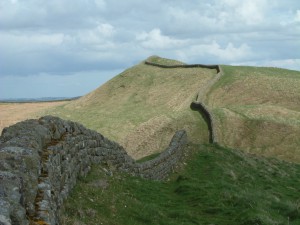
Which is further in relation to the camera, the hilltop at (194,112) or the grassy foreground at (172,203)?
the hilltop at (194,112)

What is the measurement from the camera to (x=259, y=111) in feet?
171

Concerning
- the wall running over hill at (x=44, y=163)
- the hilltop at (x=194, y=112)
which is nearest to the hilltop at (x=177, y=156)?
the wall running over hill at (x=44, y=163)

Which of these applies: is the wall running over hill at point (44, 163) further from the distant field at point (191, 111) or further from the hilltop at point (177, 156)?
the distant field at point (191, 111)

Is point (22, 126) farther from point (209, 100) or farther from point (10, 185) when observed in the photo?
point (209, 100)

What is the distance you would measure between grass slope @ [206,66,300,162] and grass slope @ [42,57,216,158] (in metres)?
3.13

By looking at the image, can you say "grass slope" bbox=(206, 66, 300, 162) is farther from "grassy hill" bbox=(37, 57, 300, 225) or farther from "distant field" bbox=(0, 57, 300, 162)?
"grassy hill" bbox=(37, 57, 300, 225)

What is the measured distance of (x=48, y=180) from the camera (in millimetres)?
8172

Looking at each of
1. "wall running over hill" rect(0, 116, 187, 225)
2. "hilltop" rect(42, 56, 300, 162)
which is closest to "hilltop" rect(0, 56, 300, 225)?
"wall running over hill" rect(0, 116, 187, 225)

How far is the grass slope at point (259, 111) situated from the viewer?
4298 cm

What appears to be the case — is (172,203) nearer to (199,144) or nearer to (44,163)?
(44,163)

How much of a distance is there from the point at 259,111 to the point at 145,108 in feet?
71.2

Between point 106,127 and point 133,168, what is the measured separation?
40.9 meters

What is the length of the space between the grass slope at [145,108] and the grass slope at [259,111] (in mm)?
3125

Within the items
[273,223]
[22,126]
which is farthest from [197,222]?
[22,126]
